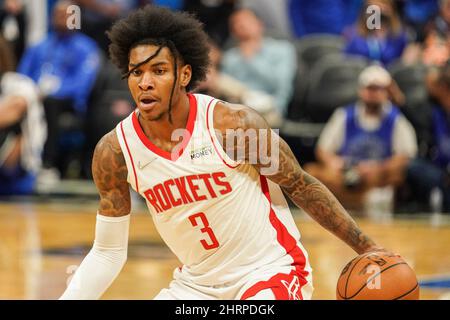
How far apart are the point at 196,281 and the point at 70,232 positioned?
6053 mm

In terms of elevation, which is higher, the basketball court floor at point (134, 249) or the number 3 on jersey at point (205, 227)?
the number 3 on jersey at point (205, 227)

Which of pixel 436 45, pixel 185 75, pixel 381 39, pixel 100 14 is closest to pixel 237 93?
pixel 381 39

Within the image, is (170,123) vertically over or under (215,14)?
under

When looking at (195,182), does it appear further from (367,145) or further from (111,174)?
(367,145)

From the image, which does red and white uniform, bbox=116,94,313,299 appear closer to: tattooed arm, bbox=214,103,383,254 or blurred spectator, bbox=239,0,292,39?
tattooed arm, bbox=214,103,383,254

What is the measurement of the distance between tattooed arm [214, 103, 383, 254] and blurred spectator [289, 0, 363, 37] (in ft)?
31.4

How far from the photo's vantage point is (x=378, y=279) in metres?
4.92

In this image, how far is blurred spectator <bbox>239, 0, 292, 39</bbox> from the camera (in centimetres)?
1445

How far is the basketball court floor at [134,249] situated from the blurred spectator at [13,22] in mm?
2887

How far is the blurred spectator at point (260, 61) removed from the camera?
1318 cm

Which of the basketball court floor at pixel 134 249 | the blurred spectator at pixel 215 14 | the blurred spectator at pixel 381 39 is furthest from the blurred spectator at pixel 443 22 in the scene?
the blurred spectator at pixel 215 14

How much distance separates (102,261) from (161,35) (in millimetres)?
1095

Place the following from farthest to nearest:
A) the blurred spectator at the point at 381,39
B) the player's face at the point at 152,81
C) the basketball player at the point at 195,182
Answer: the blurred spectator at the point at 381,39, the basketball player at the point at 195,182, the player's face at the point at 152,81

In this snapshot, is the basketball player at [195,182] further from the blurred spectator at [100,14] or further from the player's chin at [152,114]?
the blurred spectator at [100,14]
